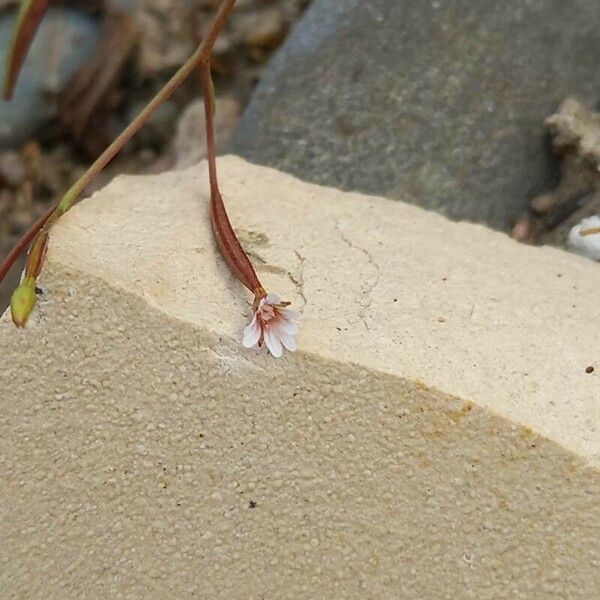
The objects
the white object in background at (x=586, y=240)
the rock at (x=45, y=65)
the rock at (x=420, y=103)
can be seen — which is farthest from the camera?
the rock at (x=45, y=65)

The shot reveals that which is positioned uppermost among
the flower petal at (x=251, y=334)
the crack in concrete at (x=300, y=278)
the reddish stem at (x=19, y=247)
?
the flower petal at (x=251, y=334)

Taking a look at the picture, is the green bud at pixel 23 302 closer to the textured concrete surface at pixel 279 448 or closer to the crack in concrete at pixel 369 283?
the textured concrete surface at pixel 279 448

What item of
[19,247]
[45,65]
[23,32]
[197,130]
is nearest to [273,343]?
[19,247]

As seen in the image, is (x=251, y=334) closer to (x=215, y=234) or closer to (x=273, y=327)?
(x=273, y=327)

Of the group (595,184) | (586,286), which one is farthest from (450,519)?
(595,184)

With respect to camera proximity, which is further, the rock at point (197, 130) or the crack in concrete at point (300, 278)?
the rock at point (197, 130)

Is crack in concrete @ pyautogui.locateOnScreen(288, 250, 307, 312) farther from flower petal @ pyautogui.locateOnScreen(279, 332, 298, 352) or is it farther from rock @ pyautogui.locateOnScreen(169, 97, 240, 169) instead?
rock @ pyautogui.locateOnScreen(169, 97, 240, 169)

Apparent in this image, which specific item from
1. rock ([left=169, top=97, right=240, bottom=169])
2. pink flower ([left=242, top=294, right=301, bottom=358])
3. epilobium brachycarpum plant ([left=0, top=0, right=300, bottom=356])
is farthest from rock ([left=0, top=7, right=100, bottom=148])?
pink flower ([left=242, top=294, right=301, bottom=358])

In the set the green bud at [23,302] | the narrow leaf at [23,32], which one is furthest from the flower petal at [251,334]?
the narrow leaf at [23,32]
